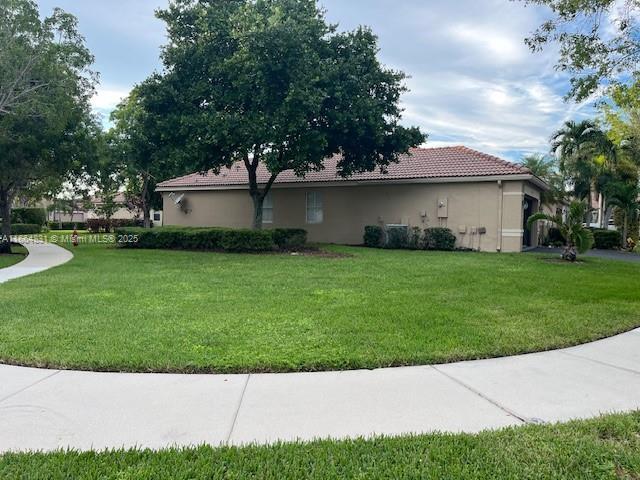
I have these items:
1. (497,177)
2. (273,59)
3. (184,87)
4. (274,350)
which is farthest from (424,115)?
(274,350)

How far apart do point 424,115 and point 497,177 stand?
4983 mm

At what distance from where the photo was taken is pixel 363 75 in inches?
612

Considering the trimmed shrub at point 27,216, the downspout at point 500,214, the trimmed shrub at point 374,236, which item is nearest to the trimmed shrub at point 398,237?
the trimmed shrub at point 374,236

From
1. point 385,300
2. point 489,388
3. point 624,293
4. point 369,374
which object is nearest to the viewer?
point 489,388

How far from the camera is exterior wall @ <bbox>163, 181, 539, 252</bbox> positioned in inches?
704

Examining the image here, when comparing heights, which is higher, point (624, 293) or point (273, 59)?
point (273, 59)

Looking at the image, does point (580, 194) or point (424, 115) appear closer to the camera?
point (424, 115)

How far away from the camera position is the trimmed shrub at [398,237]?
19.2 meters

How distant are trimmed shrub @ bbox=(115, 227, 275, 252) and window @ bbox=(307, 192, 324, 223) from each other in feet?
18.8

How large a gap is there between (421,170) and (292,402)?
57.4ft

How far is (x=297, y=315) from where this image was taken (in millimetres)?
6285

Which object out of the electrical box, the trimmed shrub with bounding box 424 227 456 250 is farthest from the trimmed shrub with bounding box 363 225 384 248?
the electrical box

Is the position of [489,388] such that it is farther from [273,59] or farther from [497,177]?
[497,177]

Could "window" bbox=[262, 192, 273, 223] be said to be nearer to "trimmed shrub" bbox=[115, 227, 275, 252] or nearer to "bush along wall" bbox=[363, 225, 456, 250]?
"trimmed shrub" bbox=[115, 227, 275, 252]
